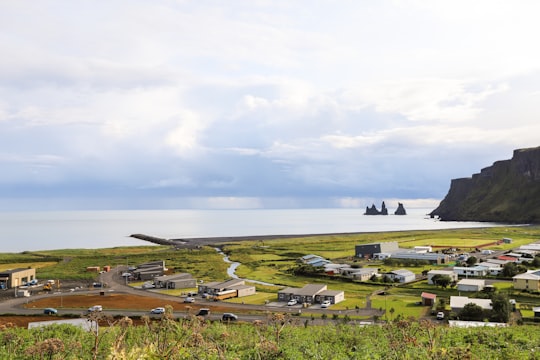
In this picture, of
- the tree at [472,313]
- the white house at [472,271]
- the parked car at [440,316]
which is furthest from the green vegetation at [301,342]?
the white house at [472,271]

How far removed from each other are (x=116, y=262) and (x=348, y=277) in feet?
221

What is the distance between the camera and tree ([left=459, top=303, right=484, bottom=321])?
2032 inches

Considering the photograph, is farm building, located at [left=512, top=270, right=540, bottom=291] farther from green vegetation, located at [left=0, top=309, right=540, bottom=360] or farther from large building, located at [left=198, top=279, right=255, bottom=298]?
large building, located at [left=198, top=279, right=255, bottom=298]

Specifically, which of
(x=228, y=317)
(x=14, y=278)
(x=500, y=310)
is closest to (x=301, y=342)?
(x=228, y=317)

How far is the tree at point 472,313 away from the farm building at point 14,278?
79919 mm

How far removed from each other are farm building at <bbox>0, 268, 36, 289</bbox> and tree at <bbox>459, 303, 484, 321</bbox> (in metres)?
79.9

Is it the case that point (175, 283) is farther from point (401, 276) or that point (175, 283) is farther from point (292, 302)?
point (401, 276)

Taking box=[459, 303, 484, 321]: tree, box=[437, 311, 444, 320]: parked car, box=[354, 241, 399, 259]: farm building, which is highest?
box=[354, 241, 399, 259]: farm building

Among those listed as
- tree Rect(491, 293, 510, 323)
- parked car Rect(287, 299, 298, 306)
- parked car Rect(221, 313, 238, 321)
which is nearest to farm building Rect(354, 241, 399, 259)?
parked car Rect(287, 299, 298, 306)

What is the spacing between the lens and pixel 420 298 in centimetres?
6675

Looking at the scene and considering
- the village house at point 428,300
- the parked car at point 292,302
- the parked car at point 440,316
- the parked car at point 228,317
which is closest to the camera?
the parked car at point 440,316

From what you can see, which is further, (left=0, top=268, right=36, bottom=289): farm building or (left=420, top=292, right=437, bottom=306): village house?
(left=0, top=268, right=36, bottom=289): farm building

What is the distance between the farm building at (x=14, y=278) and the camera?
82.0m

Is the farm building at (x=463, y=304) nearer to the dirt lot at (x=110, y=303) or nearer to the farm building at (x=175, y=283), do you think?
the dirt lot at (x=110, y=303)
